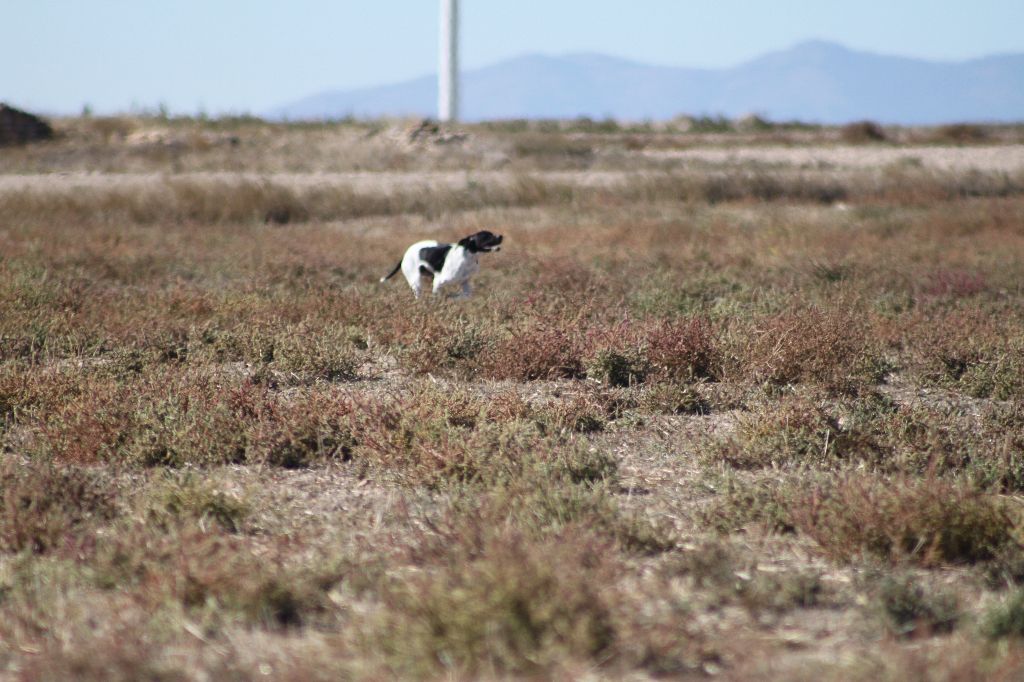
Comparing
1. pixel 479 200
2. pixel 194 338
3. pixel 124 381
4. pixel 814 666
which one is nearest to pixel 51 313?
pixel 194 338

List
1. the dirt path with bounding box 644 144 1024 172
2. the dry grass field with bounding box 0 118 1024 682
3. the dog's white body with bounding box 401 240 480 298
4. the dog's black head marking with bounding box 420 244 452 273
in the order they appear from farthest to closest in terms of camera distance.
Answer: the dirt path with bounding box 644 144 1024 172 → the dog's black head marking with bounding box 420 244 452 273 → the dog's white body with bounding box 401 240 480 298 → the dry grass field with bounding box 0 118 1024 682

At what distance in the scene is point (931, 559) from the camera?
3912 mm

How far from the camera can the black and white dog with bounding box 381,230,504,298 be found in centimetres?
1018

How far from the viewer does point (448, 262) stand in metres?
10.2

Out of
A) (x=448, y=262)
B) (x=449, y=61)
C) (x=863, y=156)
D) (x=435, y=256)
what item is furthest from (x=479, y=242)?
(x=449, y=61)

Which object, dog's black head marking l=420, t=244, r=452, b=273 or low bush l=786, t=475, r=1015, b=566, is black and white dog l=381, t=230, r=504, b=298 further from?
low bush l=786, t=475, r=1015, b=566

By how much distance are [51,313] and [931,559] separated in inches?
273

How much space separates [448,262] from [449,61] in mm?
36832

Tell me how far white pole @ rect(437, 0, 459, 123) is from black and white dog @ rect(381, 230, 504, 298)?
3450 cm

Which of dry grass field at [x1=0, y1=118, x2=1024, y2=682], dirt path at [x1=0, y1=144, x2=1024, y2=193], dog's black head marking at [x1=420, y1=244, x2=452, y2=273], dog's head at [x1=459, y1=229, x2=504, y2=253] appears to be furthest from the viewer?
dirt path at [x1=0, y1=144, x2=1024, y2=193]

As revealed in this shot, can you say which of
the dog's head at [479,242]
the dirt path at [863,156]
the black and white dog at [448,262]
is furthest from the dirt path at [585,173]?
the dog's head at [479,242]

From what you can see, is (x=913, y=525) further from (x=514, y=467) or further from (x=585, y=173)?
(x=585, y=173)

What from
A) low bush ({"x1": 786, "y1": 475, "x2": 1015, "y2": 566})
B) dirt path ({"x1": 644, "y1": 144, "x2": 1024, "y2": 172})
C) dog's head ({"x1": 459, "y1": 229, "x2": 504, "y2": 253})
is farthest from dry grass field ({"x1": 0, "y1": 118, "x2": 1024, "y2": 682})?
dirt path ({"x1": 644, "y1": 144, "x2": 1024, "y2": 172})

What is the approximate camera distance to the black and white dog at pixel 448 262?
33.4ft
